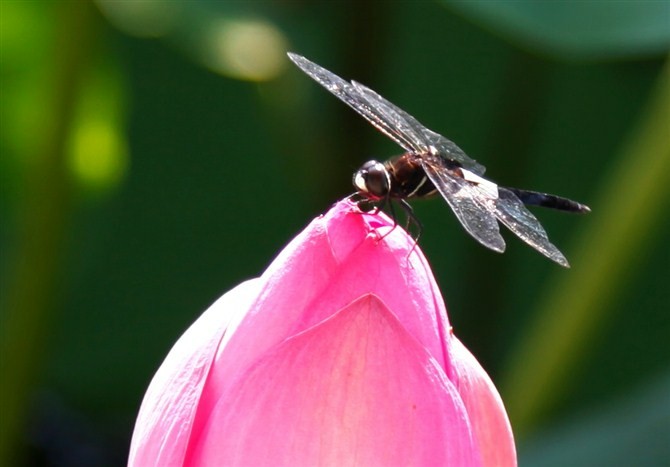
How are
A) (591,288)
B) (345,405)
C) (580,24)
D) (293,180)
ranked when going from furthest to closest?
(293,180) < (580,24) < (591,288) < (345,405)

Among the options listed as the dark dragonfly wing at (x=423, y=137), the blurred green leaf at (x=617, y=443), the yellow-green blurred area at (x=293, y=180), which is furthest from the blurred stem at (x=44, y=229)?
the dark dragonfly wing at (x=423, y=137)

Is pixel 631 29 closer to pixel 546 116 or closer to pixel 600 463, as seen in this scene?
pixel 600 463

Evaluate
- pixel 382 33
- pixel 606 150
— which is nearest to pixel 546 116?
pixel 606 150

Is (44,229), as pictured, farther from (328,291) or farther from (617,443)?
(328,291)

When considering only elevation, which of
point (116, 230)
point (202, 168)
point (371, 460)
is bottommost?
point (116, 230)

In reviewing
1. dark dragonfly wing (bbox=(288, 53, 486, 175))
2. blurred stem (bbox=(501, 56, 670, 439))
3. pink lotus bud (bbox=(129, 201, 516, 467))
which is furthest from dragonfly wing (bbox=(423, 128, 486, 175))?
blurred stem (bbox=(501, 56, 670, 439))

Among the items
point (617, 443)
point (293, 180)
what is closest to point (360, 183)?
point (617, 443)
